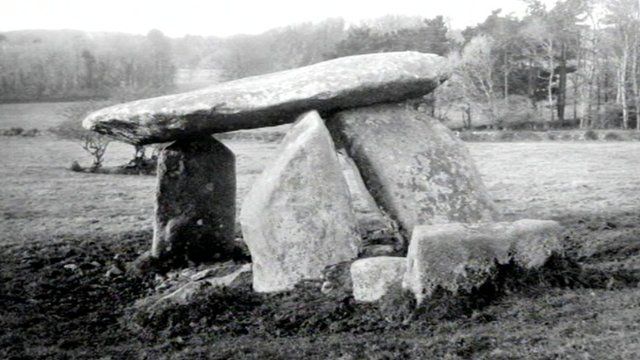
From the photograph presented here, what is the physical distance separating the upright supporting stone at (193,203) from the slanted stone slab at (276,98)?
842mm

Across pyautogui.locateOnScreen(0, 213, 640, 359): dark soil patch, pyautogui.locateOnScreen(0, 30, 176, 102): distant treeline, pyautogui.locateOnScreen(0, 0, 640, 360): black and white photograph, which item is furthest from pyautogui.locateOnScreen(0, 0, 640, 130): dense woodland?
pyautogui.locateOnScreen(0, 213, 640, 359): dark soil patch

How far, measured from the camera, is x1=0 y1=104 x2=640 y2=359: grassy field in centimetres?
488

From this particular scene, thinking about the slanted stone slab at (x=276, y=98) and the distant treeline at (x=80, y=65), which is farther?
the distant treeline at (x=80, y=65)

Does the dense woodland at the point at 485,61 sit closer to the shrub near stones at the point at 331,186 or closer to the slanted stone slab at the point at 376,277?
the shrub near stones at the point at 331,186

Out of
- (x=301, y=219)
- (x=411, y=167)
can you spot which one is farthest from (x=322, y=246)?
(x=411, y=167)

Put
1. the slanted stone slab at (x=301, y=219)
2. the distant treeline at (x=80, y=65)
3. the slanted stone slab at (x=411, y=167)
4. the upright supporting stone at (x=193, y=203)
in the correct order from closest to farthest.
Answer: the slanted stone slab at (x=301, y=219)
the slanted stone slab at (x=411, y=167)
the upright supporting stone at (x=193, y=203)
the distant treeline at (x=80, y=65)

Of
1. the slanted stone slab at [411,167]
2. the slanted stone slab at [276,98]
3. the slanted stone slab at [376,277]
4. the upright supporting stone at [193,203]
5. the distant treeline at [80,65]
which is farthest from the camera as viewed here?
the distant treeline at [80,65]

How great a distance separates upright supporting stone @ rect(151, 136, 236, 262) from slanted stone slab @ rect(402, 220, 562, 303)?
4002 mm

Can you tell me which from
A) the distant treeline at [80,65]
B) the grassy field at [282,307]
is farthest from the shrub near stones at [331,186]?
the distant treeline at [80,65]

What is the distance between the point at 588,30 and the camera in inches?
1454

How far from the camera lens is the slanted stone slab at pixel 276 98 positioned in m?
7.64

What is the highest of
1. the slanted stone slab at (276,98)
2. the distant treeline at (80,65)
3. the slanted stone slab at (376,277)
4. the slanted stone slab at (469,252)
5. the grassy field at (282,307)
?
the distant treeline at (80,65)

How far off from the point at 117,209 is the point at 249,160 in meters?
9.85

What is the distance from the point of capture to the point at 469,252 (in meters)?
5.76
